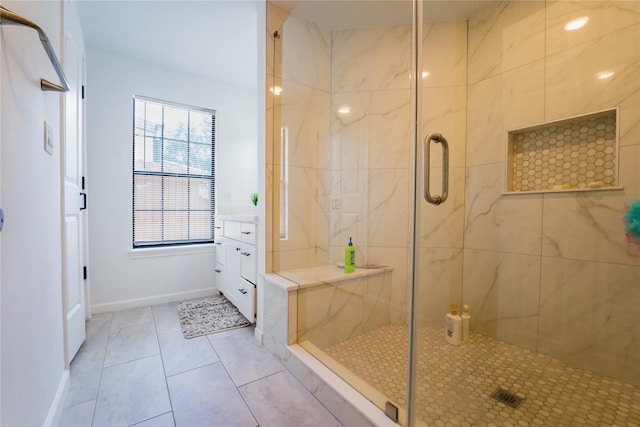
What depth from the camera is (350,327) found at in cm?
179

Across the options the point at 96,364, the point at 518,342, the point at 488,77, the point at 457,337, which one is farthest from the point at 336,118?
the point at 96,364

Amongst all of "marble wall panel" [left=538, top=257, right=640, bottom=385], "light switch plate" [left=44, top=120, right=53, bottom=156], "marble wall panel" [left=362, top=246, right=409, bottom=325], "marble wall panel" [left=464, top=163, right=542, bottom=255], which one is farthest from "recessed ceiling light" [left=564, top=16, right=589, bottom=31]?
"light switch plate" [left=44, top=120, right=53, bottom=156]

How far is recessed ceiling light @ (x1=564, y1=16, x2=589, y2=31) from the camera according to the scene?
1390 mm

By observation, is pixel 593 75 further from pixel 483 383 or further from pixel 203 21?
pixel 203 21

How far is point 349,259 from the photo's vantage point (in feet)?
6.39

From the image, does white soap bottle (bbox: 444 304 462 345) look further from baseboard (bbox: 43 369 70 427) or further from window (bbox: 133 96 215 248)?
window (bbox: 133 96 215 248)

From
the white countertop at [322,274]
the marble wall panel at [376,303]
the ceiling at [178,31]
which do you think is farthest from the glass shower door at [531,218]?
the ceiling at [178,31]

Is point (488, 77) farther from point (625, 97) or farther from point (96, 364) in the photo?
point (96, 364)

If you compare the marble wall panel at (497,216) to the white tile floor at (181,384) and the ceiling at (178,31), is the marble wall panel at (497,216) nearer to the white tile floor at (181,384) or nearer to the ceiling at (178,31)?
the white tile floor at (181,384)

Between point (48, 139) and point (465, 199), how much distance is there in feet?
7.62

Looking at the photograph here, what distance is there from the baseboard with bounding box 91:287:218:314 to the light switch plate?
71.4 inches

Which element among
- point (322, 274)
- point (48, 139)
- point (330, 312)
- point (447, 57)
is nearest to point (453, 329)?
point (330, 312)

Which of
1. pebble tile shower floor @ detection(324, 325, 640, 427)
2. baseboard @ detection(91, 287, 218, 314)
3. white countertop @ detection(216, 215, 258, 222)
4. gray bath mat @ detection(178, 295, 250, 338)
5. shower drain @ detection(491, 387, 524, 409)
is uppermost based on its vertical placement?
white countertop @ detection(216, 215, 258, 222)

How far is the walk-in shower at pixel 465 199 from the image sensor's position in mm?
1269
